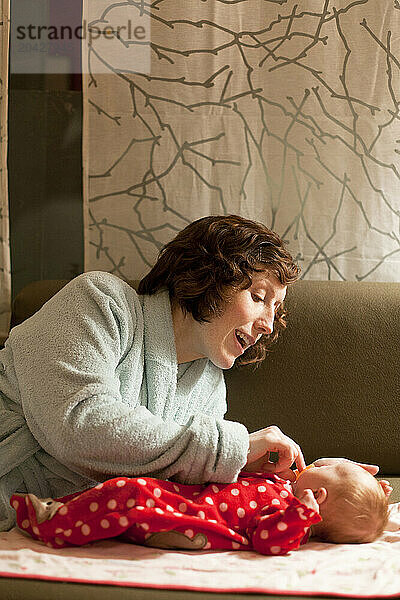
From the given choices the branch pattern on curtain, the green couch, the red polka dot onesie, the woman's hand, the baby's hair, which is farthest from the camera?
the branch pattern on curtain

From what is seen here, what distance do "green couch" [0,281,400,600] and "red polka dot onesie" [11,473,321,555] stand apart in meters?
0.51

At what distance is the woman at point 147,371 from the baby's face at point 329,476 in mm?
56

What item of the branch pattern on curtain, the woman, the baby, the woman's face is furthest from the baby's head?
the branch pattern on curtain

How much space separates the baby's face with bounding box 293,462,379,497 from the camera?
1586 millimetres

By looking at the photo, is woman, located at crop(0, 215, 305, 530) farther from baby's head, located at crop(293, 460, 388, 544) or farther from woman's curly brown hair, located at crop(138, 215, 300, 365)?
baby's head, located at crop(293, 460, 388, 544)

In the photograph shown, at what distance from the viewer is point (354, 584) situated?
1.32 meters

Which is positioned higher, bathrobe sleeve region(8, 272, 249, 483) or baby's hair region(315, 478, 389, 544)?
bathrobe sleeve region(8, 272, 249, 483)

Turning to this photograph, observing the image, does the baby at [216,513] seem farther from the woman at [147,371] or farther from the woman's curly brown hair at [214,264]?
the woman's curly brown hair at [214,264]

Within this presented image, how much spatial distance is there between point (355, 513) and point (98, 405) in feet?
1.91

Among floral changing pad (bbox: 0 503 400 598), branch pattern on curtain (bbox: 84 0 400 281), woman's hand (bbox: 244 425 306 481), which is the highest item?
branch pattern on curtain (bbox: 84 0 400 281)

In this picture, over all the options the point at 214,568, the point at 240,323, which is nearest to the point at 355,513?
the point at 214,568

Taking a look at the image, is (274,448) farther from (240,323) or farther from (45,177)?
(45,177)

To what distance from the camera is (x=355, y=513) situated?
154 cm

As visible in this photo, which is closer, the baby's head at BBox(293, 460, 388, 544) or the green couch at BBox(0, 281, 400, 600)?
the baby's head at BBox(293, 460, 388, 544)
